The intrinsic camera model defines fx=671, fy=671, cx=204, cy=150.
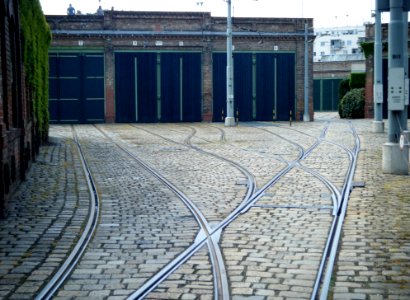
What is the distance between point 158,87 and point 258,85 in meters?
6.57

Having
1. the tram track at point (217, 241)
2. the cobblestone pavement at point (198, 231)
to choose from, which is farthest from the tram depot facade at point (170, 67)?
the tram track at point (217, 241)

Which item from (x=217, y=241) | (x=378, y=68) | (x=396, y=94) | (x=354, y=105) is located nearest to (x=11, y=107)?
(x=217, y=241)

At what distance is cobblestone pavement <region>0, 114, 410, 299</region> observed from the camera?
620 cm

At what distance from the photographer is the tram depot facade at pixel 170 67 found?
138 feet

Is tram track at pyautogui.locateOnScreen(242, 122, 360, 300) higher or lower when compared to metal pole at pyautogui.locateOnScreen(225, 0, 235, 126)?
lower

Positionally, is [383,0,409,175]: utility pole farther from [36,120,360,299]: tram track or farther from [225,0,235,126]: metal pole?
[225,0,235,126]: metal pole

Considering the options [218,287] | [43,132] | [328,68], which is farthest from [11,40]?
[328,68]

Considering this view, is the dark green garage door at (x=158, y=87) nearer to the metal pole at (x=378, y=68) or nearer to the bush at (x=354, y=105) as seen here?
the bush at (x=354, y=105)

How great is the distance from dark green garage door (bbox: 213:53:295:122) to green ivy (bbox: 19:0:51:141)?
60.9 feet

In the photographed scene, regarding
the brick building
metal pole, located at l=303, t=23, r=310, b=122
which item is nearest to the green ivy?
the brick building

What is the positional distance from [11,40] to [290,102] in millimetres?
32350

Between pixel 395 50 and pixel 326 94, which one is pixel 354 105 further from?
pixel 395 50

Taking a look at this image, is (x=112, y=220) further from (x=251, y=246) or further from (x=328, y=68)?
(x=328, y=68)

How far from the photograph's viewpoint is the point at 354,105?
150 ft
